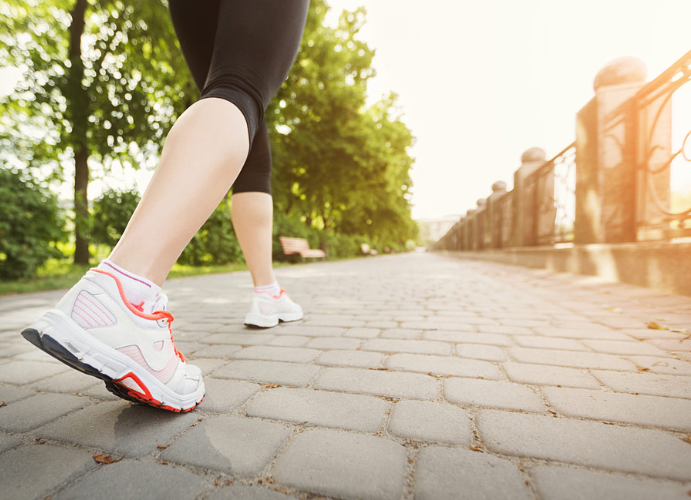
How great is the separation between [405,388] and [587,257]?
4.38 m

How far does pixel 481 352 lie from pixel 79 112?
1032cm

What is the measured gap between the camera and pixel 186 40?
5.37 feet

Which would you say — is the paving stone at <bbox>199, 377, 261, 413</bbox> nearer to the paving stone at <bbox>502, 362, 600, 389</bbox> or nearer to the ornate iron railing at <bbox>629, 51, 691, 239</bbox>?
the paving stone at <bbox>502, 362, 600, 389</bbox>

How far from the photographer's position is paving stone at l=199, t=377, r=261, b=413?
3.60ft

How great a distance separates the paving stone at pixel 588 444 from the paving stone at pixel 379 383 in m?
0.24

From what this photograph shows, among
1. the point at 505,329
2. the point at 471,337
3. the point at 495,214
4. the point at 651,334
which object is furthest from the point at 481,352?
the point at 495,214

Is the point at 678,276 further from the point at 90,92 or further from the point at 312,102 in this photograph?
the point at 312,102

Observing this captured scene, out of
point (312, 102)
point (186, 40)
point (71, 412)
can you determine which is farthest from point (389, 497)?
point (312, 102)

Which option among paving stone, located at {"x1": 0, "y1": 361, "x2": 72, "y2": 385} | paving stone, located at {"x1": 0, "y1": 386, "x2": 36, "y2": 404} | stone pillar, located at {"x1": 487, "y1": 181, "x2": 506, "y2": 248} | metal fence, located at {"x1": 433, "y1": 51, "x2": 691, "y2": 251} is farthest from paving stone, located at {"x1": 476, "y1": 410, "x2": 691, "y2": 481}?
stone pillar, located at {"x1": 487, "y1": 181, "x2": 506, "y2": 248}

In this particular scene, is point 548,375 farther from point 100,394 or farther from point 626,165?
point 626,165

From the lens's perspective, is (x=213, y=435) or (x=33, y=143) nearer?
(x=213, y=435)

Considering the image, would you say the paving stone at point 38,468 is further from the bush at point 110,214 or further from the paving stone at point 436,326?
the bush at point 110,214

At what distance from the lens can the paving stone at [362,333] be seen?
1.96 metres

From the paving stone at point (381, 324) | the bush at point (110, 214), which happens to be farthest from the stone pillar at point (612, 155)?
the bush at point (110, 214)
